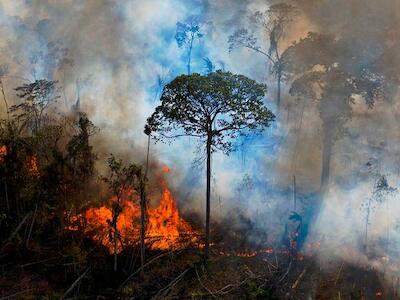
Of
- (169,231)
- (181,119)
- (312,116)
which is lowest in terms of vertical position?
(169,231)

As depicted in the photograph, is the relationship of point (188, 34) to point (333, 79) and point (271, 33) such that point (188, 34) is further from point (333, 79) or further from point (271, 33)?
point (333, 79)

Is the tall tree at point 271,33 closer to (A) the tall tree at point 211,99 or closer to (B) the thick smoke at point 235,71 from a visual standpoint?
(B) the thick smoke at point 235,71

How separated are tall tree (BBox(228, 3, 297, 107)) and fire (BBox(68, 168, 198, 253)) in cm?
1804

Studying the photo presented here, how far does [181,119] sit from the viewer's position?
22.7 meters

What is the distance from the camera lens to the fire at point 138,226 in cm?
2667

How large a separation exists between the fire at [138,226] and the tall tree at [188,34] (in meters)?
18.9

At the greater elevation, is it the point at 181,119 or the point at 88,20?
the point at 88,20

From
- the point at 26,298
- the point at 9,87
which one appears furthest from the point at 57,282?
the point at 9,87

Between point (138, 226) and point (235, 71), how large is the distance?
2257 cm

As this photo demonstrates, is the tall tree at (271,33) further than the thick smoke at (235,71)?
Yes

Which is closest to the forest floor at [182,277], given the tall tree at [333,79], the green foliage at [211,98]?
the green foliage at [211,98]

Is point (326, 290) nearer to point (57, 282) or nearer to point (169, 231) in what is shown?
point (169, 231)

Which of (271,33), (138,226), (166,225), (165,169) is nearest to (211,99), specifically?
(166,225)

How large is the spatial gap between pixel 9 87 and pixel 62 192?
86.1 ft
